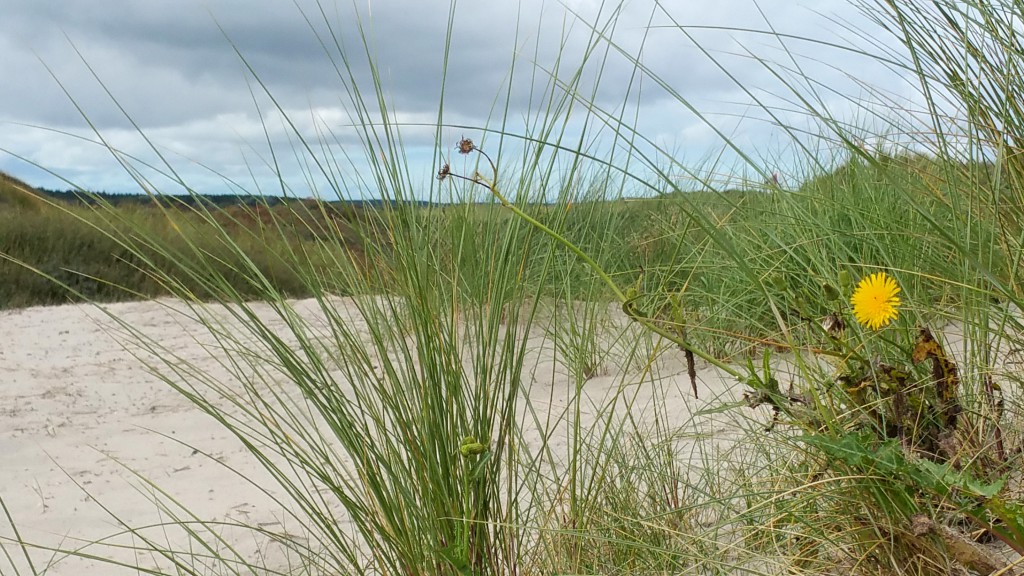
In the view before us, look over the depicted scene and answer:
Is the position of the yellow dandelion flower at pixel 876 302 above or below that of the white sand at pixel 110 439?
above

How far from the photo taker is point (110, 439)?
136 inches

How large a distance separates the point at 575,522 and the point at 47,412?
325 centimetres

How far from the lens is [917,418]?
1.19 meters

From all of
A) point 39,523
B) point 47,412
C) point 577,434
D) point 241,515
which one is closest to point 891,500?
point 577,434

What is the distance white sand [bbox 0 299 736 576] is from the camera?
8.07 feet

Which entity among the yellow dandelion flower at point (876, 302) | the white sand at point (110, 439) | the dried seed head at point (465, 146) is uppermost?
the dried seed head at point (465, 146)

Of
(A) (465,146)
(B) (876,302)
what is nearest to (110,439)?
(A) (465,146)

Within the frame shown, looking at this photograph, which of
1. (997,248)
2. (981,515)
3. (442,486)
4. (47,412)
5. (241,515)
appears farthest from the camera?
(47,412)

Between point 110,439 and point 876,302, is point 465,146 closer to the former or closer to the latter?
point 876,302

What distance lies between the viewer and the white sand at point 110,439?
8.07 ft

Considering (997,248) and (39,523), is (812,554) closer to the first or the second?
(997,248)

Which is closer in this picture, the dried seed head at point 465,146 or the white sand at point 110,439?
the dried seed head at point 465,146

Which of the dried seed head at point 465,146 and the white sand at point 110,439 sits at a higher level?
the dried seed head at point 465,146

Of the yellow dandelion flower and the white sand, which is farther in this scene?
the white sand
